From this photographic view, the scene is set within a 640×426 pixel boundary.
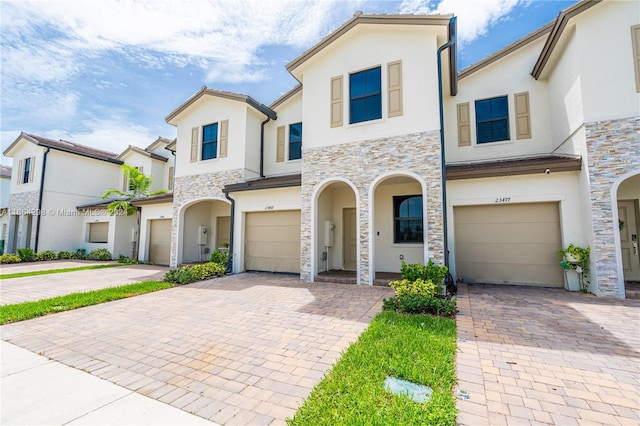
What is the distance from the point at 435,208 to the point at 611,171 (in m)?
4.41

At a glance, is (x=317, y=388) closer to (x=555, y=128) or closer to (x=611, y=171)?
(x=611, y=171)

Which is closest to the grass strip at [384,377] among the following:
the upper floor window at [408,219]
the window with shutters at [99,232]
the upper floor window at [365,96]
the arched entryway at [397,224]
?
the arched entryway at [397,224]

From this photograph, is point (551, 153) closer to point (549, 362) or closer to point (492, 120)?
point (492, 120)

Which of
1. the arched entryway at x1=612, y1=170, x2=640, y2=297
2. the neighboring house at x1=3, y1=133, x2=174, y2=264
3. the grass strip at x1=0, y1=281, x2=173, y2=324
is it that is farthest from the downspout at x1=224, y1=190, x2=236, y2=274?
the arched entryway at x1=612, y1=170, x2=640, y2=297

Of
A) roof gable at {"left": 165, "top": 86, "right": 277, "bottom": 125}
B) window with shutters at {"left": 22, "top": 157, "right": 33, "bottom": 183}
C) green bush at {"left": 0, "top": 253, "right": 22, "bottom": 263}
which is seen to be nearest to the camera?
roof gable at {"left": 165, "top": 86, "right": 277, "bottom": 125}

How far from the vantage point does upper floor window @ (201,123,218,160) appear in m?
13.3

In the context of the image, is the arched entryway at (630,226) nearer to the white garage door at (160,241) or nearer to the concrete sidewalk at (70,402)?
the concrete sidewalk at (70,402)

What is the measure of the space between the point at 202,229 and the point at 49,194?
38.8 ft

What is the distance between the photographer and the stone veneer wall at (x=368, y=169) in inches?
323

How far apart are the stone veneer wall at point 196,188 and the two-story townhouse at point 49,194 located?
8184mm

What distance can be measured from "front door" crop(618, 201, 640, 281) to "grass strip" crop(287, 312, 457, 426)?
25.6 ft

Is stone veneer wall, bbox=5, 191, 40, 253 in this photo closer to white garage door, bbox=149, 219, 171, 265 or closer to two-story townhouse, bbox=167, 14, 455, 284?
white garage door, bbox=149, 219, 171, 265

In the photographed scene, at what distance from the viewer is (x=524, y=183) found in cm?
842

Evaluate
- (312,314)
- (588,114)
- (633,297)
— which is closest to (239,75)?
(312,314)
